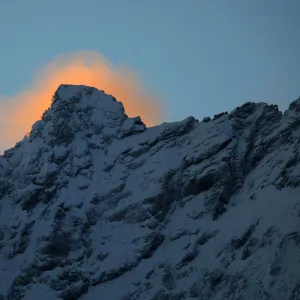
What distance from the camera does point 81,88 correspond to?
11038cm

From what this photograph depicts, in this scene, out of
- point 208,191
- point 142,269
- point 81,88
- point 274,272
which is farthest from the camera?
point 81,88

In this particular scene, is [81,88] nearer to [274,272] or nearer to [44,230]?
[44,230]

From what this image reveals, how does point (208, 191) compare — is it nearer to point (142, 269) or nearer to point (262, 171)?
point (262, 171)

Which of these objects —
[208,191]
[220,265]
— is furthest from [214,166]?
[220,265]

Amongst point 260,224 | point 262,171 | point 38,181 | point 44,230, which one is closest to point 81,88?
point 38,181

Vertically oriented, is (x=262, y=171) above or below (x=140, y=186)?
below

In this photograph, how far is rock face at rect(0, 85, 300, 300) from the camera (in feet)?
233

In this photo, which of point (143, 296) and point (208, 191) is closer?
point (143, 296)

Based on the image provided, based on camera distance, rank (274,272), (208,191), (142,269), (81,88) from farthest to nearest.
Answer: (81,88) < (208,191) < (142,269) < (274,272)

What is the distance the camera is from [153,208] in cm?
8475

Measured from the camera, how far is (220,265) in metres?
71.9

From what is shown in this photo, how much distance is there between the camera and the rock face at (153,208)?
7094 centimetres

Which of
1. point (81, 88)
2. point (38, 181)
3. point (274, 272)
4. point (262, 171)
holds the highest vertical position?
point (81, 88)

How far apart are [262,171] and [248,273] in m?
17.0
